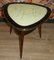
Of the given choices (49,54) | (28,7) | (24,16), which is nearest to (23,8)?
(28,7)

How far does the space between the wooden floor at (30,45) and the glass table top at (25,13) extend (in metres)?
0.47

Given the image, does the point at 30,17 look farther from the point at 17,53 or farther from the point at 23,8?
the point at 17,53

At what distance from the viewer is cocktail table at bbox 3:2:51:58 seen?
1.59m

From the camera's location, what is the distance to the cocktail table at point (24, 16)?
5.21 ft

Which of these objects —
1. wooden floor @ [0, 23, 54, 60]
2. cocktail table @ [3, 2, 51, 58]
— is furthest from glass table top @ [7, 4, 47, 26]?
wooden floor @ [0, 23, 54, 60]

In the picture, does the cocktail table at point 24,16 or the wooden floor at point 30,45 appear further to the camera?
the wooden floor at point 30,45

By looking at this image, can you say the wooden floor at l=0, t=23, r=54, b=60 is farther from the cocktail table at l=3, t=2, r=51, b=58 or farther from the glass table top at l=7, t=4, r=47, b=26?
the glass table top at l=7, t=4, r=47, b=26

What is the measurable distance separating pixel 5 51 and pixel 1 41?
0.75ft

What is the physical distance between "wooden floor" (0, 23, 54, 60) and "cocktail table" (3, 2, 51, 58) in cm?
20

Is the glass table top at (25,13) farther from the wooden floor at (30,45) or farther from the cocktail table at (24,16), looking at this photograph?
the wooden floor at (30,45)

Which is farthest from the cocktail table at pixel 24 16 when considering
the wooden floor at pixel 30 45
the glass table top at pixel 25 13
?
the wooden floor at pixel 30 45

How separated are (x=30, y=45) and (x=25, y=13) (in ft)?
1.63

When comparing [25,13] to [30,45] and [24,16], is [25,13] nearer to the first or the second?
[24,16]

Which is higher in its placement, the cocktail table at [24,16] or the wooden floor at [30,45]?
the cocktail table at [24,16]
